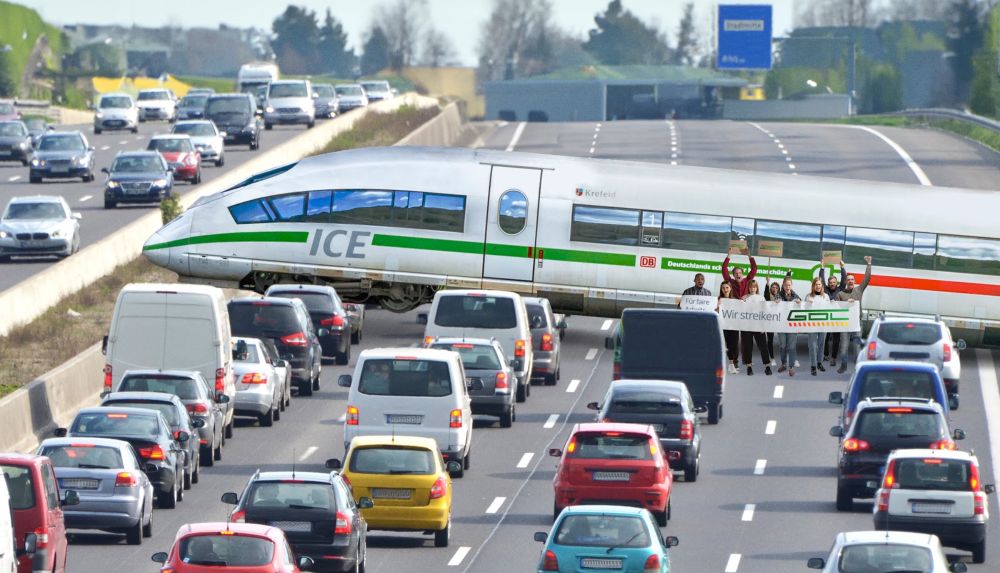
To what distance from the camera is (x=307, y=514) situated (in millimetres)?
25328

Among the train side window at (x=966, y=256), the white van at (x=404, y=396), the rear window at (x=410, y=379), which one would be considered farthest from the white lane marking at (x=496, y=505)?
the train side window at (x=966, y=256)

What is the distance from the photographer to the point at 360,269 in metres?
48.8

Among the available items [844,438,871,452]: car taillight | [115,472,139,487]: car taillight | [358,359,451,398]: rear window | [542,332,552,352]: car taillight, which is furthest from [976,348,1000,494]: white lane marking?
[115,472,139,487]: car taillight

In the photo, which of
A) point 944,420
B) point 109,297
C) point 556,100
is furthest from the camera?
point 556,100

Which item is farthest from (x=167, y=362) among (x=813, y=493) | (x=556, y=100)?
(x=556, y=100)

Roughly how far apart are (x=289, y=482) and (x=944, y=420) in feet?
36.4

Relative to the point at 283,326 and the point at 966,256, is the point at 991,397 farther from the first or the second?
the point at 283,326

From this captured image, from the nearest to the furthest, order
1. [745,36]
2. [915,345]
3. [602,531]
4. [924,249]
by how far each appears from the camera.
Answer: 1. [602,531]
2. [915,345]
3. [924,249]
4. [745,36]

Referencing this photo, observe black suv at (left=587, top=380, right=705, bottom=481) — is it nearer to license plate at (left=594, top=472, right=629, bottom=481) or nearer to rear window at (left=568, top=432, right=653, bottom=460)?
rear window at (left=568, top=432, right=653, bottom=460)

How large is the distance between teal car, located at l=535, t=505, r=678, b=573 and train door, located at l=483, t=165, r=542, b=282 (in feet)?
79.1

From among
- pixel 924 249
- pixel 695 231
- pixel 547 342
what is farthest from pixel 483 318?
pixel 924 249

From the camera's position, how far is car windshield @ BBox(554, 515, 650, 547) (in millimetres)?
23906

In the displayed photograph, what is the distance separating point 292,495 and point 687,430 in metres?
11.0

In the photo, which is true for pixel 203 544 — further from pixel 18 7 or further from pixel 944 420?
pixel 18 7
